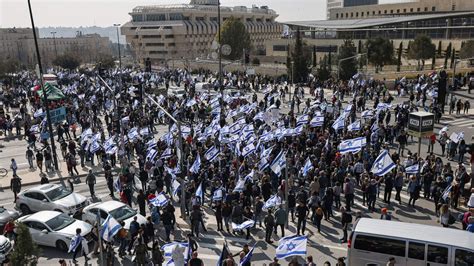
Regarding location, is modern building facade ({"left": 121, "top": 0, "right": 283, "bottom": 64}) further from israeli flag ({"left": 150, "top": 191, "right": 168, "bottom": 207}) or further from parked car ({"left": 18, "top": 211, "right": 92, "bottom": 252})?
parked car ({"left": 18, "top": 211, "right": 92, "bottom": 252})

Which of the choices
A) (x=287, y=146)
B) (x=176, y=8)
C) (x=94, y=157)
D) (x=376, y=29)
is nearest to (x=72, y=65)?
(x=176, y=8)

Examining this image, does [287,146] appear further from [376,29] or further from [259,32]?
[259,32]

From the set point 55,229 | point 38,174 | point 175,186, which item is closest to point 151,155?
point 175,186

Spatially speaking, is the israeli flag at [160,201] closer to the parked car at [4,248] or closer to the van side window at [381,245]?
the parked car at [4,248]

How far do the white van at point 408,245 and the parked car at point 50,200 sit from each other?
38.3 ft

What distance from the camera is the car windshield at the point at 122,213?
17.4 metres

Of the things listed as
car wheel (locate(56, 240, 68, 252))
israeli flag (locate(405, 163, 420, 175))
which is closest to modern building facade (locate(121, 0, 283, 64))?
israeli flag (locate(405, 163, 420, 175))

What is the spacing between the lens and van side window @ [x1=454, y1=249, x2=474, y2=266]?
11742 mm

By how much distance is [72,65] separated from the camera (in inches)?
3765

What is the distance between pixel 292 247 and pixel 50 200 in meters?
11.4

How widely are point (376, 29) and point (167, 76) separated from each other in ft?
141

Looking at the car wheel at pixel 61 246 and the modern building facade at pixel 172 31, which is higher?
the modern building facade at pixel 172 31

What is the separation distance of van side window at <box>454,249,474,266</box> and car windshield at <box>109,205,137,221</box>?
36.5 feet

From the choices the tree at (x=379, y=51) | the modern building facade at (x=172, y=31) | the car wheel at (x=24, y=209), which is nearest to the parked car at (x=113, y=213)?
the car wheel at (x=24, y=209)
